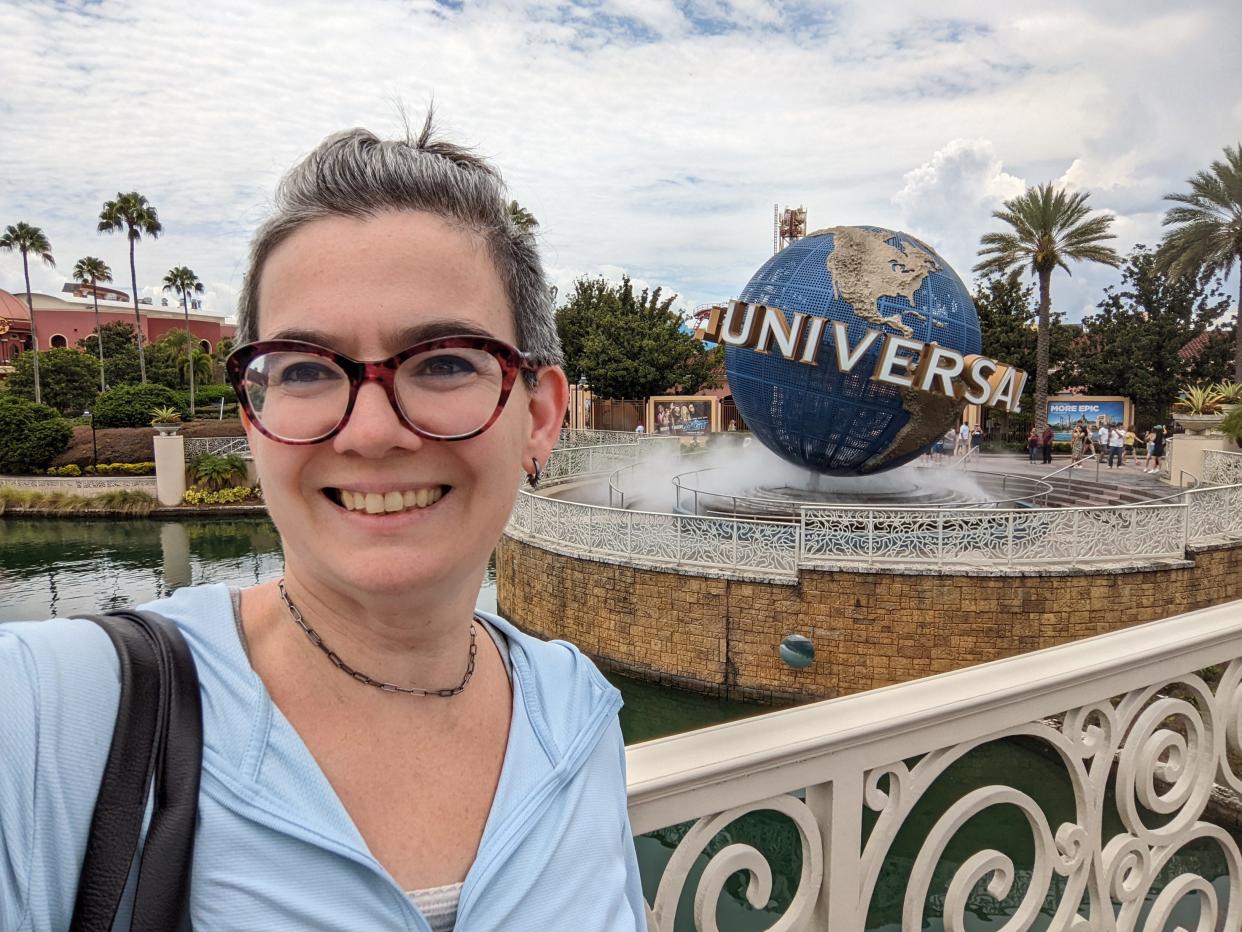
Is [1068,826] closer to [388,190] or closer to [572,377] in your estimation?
[388,190]

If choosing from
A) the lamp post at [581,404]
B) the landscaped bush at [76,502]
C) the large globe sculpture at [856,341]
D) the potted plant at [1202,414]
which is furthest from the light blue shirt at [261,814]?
the lamp post at [581,404]

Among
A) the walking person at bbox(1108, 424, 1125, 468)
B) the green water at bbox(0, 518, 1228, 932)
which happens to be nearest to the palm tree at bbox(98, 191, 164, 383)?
the green water at bbox(0, 518, 1228, 932)

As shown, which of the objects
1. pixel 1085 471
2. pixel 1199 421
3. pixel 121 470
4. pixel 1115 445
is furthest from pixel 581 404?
pixel 1199 421

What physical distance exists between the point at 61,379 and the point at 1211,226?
49.2 m

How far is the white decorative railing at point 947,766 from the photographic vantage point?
1379 mm

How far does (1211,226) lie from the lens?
25.3 meters

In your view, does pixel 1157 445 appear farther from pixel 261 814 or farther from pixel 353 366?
pixel 261 814

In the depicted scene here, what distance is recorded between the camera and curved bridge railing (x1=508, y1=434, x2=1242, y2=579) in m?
9.74

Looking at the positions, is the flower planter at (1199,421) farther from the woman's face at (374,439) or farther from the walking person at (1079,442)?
the woman's face at (374,439)

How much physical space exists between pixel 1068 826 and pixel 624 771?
1278mm

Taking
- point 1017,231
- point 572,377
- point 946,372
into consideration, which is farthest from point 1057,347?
point 946,372

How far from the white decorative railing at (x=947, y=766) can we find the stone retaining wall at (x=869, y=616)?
776cm

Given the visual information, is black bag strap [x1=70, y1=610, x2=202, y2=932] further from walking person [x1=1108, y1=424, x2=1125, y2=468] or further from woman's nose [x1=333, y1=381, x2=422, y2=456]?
walking person [x1=1108, y1=424, x2=1125, y2=468]

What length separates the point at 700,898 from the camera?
1.41 meters
